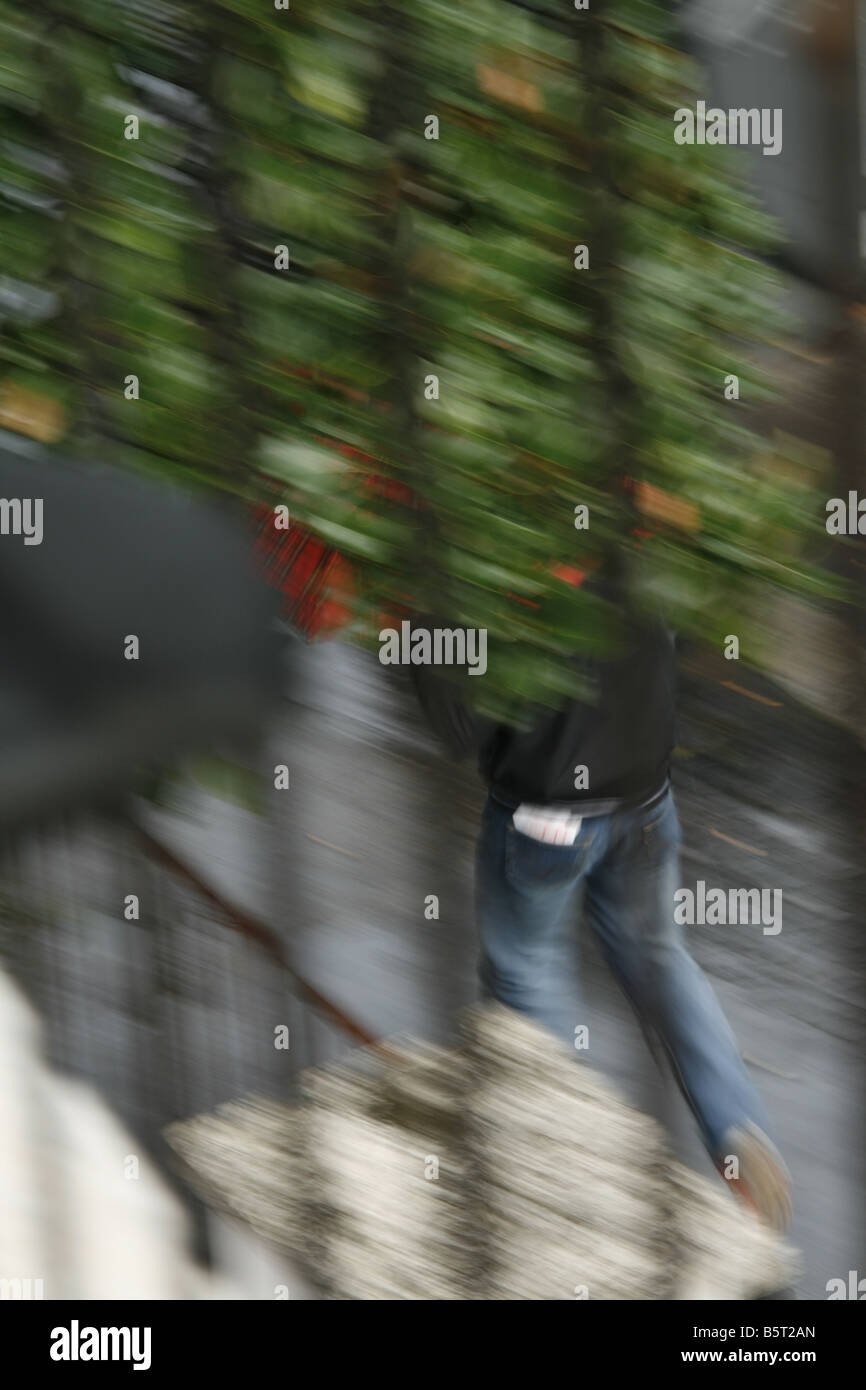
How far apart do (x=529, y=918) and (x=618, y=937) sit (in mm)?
108

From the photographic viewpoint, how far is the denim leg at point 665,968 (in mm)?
1499

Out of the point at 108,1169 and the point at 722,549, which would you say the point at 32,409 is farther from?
the point at 108,1169

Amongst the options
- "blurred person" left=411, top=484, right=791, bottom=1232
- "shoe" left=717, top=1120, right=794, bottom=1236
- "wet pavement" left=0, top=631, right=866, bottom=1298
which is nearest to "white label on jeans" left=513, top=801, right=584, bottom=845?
"blurred person" left=411, top=484, right=791, bottom=1232

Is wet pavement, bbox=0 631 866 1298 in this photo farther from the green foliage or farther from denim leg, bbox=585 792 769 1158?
the green foliage

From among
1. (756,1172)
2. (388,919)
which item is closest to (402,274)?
(388,919)

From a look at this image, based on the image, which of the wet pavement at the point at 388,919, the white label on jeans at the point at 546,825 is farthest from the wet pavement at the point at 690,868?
the white label on jeans at the point at 546,825

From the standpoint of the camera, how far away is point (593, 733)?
4.78ft

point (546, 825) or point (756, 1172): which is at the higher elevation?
point (546, 825)

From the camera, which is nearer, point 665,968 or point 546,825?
point 665,968

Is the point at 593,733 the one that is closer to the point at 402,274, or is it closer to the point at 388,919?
the point at 388,919

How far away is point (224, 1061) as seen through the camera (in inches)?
60.4

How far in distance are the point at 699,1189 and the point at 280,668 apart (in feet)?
2.90

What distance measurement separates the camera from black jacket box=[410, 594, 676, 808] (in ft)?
4.34
